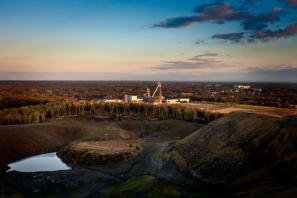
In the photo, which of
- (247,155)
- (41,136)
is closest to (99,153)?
(41,136)

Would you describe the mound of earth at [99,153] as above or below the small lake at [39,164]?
above

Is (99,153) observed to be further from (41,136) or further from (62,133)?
(62,133)

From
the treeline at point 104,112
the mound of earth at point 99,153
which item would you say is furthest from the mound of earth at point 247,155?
the treeline at point 104,112

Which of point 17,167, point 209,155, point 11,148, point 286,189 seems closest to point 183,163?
point 209,155

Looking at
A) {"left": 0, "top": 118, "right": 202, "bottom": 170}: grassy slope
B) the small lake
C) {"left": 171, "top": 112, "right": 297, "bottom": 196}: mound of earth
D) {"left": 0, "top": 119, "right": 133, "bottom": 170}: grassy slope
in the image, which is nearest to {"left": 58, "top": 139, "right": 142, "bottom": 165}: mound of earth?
the small lake

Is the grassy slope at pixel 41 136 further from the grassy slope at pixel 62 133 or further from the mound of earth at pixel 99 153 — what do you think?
the mound of earth at pixel 99 153

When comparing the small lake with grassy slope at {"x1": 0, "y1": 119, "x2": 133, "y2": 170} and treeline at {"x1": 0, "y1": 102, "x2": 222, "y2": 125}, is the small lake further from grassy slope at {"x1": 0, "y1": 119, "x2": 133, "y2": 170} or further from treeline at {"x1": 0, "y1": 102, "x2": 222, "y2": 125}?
treeline at {"x1": 0, "y1": 102, "x2": 222, "y2": 125}
